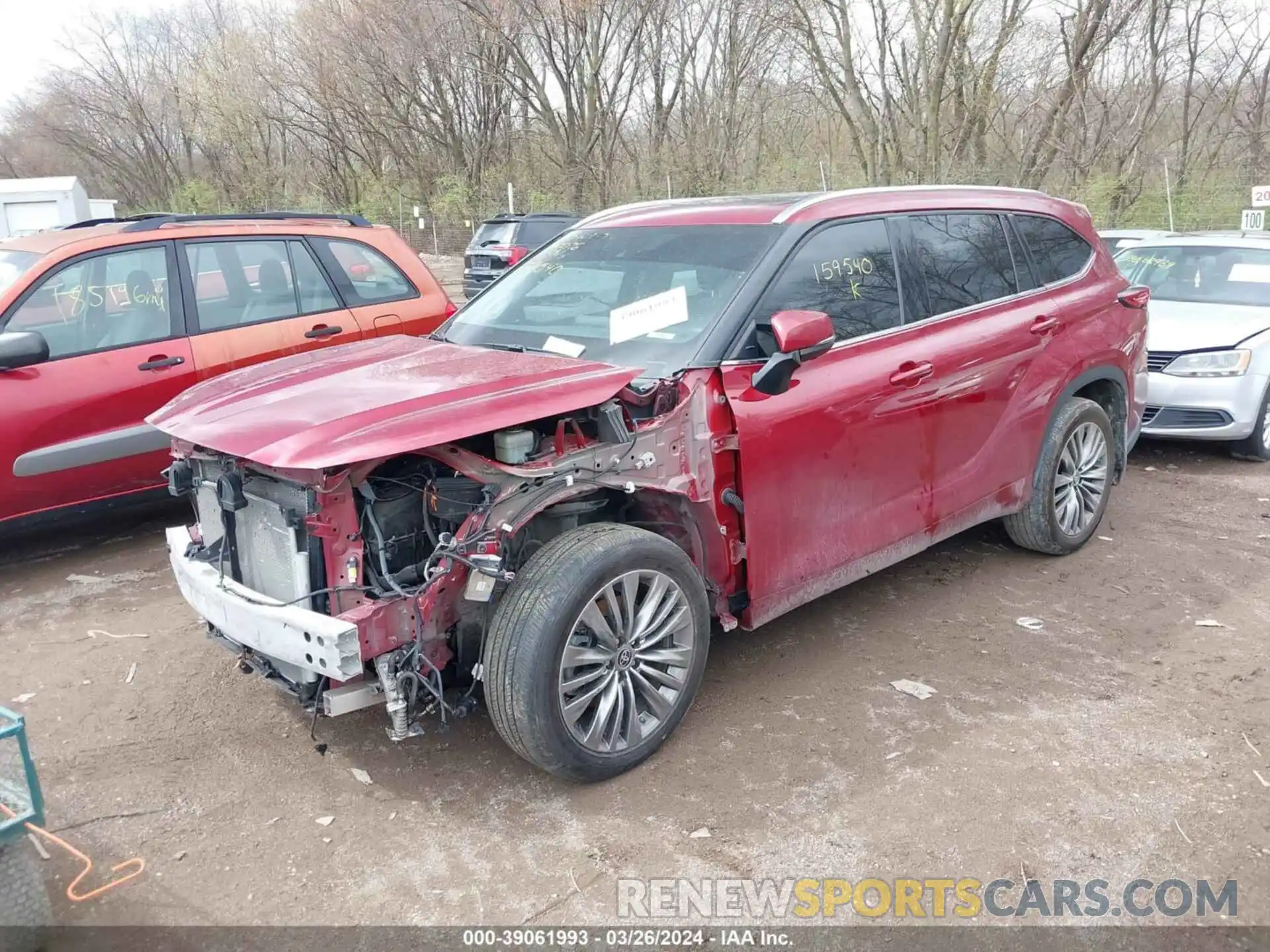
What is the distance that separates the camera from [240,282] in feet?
19.4

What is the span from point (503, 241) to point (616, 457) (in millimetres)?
13445

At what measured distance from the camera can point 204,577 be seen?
129 inches

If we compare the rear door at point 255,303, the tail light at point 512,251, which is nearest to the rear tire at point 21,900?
the rear door at point 255,303

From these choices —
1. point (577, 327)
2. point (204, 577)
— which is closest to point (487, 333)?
point (577, 327)

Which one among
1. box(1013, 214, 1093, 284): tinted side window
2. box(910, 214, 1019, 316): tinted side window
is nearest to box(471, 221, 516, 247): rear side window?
box(1013, 214, 1093, 284): tinted side window

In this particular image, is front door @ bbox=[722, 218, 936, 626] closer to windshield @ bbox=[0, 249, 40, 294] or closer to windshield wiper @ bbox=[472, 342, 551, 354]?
windshield wiper @ bbox=[472, 342, 551, 354]

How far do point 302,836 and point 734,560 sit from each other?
1.71 meters

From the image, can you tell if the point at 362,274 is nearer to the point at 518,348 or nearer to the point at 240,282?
the point at 240,282

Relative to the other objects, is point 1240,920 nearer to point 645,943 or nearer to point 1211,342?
point 645,943

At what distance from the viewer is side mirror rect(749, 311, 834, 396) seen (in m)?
3.39

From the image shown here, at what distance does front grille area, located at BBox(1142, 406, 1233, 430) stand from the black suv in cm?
1024

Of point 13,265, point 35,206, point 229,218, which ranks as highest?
point 35,206

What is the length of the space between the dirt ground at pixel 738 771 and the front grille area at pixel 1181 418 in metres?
2.61

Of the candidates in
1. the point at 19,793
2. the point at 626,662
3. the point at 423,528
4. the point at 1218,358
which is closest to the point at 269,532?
the point at 423,528
